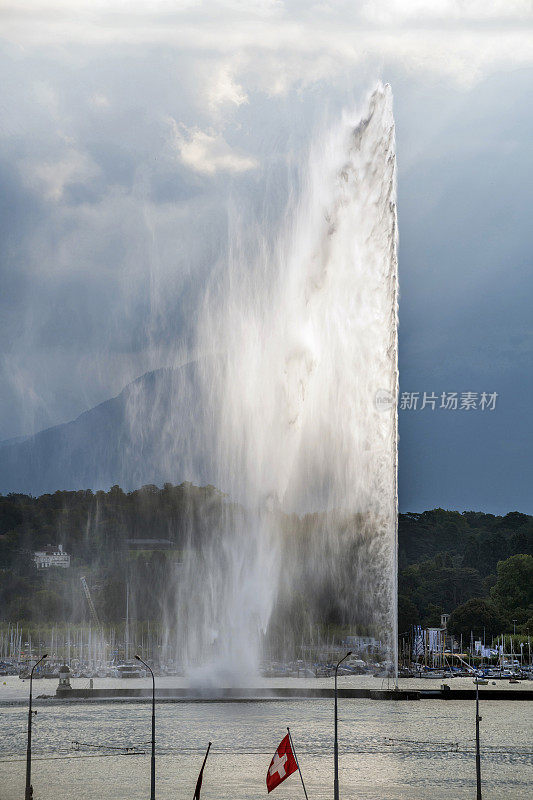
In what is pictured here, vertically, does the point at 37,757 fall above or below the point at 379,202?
below

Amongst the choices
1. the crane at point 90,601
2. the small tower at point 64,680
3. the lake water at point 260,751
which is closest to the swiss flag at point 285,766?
the lake water at point 260,751

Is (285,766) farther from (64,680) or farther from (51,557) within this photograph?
(51,557)

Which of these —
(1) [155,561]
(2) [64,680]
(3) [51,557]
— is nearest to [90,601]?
(1) [155,561]

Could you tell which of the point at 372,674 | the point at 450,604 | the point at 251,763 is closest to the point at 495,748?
the point at 251,763

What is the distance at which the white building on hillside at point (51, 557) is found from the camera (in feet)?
452

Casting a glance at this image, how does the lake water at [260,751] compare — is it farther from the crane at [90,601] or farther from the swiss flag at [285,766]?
the crane at [90,601]

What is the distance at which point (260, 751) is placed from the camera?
4872 cm

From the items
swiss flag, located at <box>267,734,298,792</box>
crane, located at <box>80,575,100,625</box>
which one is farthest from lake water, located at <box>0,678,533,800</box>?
crane, located at <box>80,575,100,625</box>

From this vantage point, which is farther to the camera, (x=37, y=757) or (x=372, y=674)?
(x=372, y=674)

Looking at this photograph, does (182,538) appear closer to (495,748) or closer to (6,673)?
(6,673)

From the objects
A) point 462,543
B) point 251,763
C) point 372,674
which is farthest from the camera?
point 462,543

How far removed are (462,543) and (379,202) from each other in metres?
135

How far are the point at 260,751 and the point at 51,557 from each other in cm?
9831

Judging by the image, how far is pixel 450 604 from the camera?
150375mm
